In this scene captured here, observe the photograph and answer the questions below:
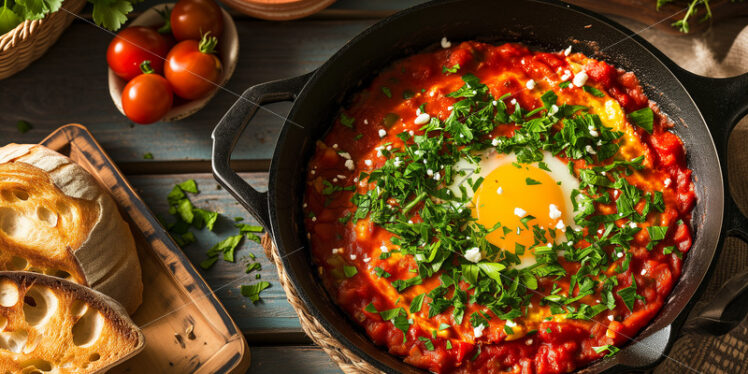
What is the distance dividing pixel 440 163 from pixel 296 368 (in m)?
1.45

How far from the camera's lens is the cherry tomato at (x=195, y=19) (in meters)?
3.38

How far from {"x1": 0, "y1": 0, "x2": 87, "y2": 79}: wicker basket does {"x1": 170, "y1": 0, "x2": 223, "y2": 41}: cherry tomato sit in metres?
0.64

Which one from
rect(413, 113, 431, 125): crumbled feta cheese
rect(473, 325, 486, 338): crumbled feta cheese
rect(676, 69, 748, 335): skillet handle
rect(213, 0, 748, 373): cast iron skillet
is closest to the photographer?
rect(676, 69, 748, 335): skillet handle

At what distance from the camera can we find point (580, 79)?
10.1 feet

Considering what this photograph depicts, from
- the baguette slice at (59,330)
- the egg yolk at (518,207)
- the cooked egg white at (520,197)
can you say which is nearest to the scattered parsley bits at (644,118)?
the cooked egg white at (520,197)

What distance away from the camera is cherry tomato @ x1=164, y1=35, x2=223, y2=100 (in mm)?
3324

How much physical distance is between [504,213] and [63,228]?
222cm

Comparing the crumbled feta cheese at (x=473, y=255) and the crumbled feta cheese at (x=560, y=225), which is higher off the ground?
the crumbled feta cheese at (x=560, y=225)

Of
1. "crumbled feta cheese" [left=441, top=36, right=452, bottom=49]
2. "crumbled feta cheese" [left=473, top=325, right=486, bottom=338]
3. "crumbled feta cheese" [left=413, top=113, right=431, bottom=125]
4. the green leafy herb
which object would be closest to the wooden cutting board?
the green leafy herb

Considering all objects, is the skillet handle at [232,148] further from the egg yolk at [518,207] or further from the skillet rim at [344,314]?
the egg yolk at [518,207]

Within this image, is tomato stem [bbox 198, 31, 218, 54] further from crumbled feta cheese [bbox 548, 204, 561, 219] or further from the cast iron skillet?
crumbled feta cheese [bbox 548, 204, 561, 219]

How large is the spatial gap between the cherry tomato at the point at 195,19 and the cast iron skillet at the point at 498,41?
2.76 feet

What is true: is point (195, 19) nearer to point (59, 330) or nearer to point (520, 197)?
point (59, 330)

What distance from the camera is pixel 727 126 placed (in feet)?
9.09
